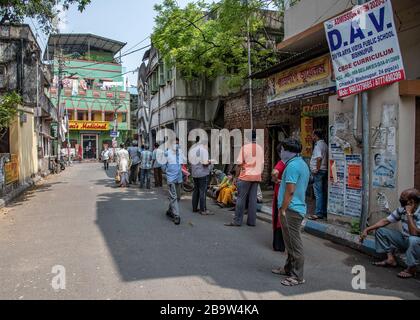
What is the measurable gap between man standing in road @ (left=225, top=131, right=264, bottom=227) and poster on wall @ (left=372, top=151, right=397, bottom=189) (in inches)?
86.4

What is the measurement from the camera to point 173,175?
852 centimetres

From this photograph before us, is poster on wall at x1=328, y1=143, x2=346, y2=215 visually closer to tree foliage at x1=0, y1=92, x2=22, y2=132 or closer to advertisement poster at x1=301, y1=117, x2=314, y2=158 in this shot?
advertisement poster at x1=301, y1=117, x2=314, y2=158

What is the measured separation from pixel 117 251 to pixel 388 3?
5.82 meters

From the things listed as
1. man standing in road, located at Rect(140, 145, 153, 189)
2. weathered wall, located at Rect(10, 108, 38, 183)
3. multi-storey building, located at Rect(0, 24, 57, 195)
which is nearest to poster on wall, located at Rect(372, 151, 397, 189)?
man standing in road, located at Rect(140, 145, 153, 189)

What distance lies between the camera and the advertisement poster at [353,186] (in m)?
7.16

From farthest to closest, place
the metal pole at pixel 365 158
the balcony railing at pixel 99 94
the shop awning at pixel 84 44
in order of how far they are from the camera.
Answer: the shop awning at pixel 84 44
the balcony railing at pixel 99 94
the metal pole at pixel 365 158

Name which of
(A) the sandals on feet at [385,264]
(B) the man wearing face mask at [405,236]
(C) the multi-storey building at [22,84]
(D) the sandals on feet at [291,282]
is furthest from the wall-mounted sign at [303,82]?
(C) the multi-storey building at [22,84]

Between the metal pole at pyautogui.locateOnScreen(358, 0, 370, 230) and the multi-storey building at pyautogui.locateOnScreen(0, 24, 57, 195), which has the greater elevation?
the multi-storey building at pyautogui.locateOnScreen(0, 24, 57, 195)

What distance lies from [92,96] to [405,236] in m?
44.5

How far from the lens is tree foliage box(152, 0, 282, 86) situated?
49.1ft

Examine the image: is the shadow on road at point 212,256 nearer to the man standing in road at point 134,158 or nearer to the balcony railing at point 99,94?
→ the man standing in road at point 134,158

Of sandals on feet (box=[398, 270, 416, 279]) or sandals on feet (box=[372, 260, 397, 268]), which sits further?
sandals on feet (box=[372, 260, 397, 268])

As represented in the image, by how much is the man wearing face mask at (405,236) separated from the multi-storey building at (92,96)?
134 feet
